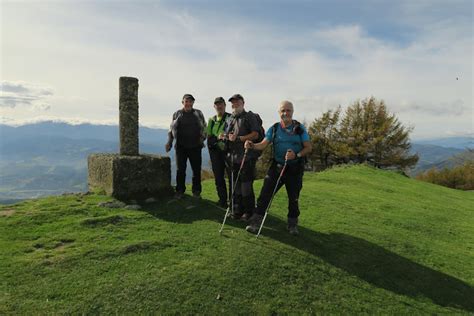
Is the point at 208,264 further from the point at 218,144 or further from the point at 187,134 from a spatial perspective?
the point at 187,134

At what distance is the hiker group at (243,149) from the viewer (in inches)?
324

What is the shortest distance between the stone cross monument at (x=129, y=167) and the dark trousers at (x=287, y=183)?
162 inches

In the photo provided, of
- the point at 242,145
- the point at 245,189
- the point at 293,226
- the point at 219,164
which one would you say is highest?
the point at 242,145

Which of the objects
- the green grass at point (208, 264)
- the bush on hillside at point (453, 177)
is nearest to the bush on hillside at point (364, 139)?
the bush on hillside at point (453, 177)

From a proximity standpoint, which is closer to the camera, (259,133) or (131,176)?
(259,133)

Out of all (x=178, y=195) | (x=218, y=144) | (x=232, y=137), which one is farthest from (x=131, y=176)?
(x=232, y=137)

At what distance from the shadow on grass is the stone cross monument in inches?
43.5

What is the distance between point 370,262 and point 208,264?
154 inches

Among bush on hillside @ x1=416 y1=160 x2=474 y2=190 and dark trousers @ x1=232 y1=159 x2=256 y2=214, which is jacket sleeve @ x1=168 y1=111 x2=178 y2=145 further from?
bush on hillside @ x1=416 y1=160 x2=474 y2=190

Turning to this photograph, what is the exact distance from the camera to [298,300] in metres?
6.17

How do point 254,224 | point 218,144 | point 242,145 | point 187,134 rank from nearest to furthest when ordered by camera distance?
point 254,224 → point 242,145 → point 218,144 → point 187,134

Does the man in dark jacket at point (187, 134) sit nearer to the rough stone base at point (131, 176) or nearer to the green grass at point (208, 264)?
the rough stone base at point (131, 176)

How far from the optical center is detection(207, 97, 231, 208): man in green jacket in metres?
9.80

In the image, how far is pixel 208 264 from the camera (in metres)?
6.90
